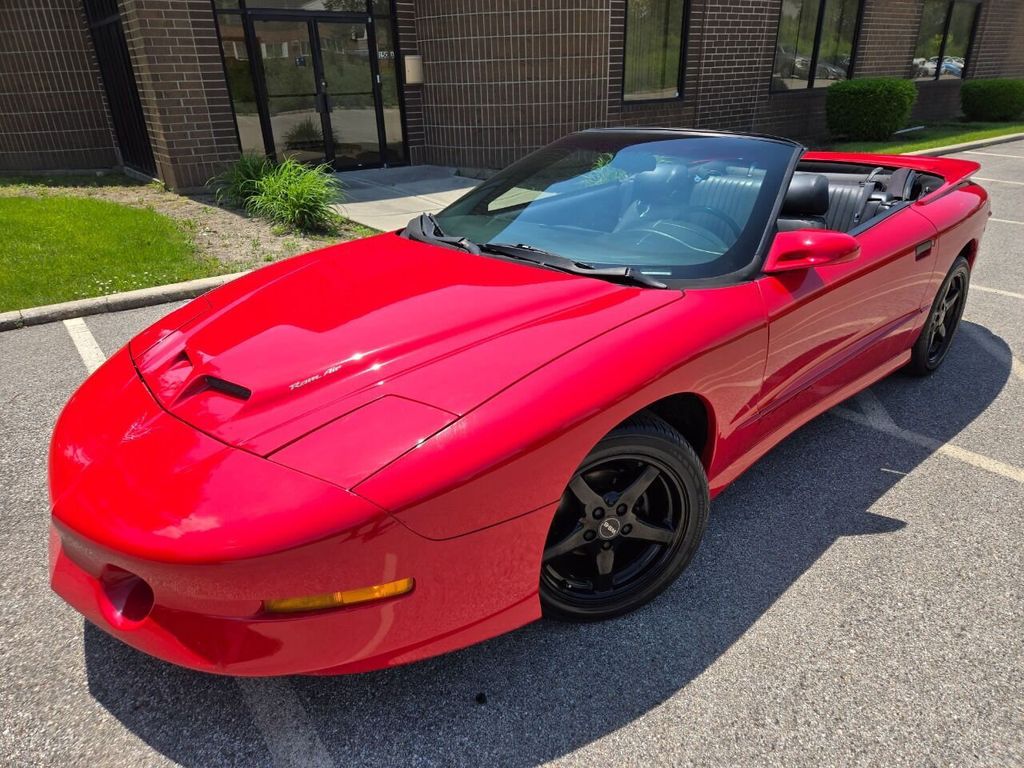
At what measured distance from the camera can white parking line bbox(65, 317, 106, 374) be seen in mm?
4369

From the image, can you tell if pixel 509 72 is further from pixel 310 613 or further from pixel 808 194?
pixel 310 613

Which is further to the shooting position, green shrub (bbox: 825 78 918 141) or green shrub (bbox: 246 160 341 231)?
green shrub (bbox: 825 78 918 141)

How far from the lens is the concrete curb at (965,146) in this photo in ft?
40.8

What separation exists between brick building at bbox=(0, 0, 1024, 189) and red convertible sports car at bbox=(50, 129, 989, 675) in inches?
290

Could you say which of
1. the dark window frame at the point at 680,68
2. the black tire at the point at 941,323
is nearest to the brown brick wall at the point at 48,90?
the dark window frame at the point at 680,68

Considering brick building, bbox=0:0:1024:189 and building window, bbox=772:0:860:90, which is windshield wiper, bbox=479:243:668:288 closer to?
brick building, bbox=0:0:1024:189

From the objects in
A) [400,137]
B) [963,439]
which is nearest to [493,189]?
[963,439]

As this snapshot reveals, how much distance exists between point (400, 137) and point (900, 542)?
10.2m

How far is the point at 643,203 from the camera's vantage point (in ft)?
9.43

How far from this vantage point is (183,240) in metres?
6.96

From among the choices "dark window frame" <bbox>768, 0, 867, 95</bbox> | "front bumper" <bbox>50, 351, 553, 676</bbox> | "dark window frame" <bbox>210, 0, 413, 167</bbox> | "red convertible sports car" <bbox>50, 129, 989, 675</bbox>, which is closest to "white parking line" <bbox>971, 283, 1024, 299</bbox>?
"red convertible sports car" <bbox>50, 129, 989, 675</bbox>

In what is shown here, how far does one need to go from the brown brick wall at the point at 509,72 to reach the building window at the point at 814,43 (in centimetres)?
521

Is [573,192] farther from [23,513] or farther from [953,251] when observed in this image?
[23,513]

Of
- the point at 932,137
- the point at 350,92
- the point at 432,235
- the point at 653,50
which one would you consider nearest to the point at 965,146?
the point at 932,137
